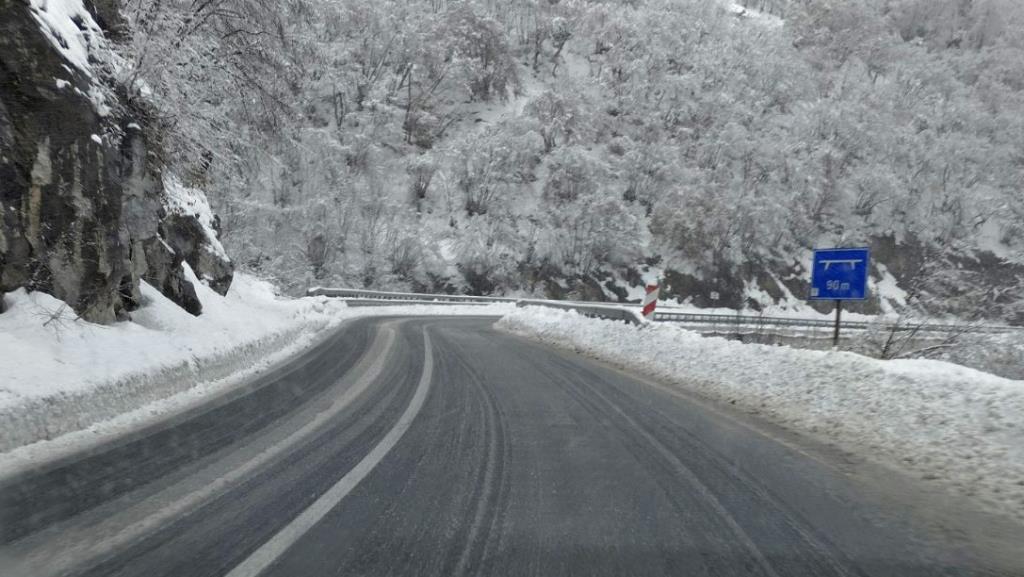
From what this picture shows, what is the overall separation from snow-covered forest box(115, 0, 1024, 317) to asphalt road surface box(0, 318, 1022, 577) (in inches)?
887

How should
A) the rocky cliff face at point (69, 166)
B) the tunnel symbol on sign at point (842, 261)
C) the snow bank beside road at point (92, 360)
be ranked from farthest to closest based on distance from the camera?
the tunnel symbol on sign at point (842, 261)
the rocky cliff face at point (69, 166)
the snow bank beside road at point (92, 360)

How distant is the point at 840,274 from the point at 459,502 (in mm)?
8436

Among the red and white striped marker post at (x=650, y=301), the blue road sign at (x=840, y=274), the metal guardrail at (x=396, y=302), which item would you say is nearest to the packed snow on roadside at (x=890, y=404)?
the blue road sign at (x=840, y=274)

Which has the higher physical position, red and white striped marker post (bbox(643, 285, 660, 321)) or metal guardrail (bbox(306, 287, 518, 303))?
red and white striped marker post (bbox(643, 285, 660, 321))

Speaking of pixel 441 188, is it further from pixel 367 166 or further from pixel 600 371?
pixel 600 371

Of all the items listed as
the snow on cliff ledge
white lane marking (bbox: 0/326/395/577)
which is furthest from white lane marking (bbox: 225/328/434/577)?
the snow on cliff ledge


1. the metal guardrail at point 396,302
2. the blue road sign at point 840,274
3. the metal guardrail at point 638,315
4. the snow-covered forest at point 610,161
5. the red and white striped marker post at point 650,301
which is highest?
the snow-covered forest at point 610,161

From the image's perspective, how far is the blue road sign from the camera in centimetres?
966

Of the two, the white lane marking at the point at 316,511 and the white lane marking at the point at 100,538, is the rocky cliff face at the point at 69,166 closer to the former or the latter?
the white lane marking at the point at 100,538

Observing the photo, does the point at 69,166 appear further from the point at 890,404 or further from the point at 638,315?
the point at 638,315

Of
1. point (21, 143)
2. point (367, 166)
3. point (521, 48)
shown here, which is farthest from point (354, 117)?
point (21, 143)

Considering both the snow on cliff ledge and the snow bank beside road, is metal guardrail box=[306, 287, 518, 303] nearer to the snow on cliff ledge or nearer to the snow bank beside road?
the snow on cliff ledge

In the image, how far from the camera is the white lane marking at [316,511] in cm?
298

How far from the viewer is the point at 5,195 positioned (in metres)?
6.20
